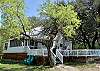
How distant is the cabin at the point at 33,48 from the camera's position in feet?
123

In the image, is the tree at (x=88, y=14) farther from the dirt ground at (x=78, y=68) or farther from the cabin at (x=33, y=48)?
the dirt ground at (x=78, y=68)

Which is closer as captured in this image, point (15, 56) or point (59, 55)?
point (59, 55)

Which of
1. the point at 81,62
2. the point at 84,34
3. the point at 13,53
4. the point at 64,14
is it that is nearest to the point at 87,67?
the point at 81,62

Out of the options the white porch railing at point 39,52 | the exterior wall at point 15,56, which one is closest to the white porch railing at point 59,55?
the white porch railing at point 39,52

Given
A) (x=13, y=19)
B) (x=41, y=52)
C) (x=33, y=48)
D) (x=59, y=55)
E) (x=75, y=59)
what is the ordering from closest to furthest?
(x=13, y=19) < (x=59, y=55) < (x=75, y=59) < (x=41, y=52) < (x=33, y=48)

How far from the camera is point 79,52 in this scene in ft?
117

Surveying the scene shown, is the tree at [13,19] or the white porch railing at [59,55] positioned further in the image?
the white porch railing at [59,55]

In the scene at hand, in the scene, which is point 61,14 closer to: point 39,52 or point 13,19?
point 13,19

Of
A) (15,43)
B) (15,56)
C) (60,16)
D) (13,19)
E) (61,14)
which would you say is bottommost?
(15,56)

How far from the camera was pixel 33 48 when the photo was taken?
43.6m

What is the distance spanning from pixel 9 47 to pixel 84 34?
13219mm

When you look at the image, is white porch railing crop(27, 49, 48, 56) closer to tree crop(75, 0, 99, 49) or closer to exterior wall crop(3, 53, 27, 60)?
exterior wall crop(3, 53, 27, 60)

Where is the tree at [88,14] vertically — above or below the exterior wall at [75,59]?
above

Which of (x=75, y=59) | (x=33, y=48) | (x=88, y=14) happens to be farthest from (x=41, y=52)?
(x=88, y=14)
